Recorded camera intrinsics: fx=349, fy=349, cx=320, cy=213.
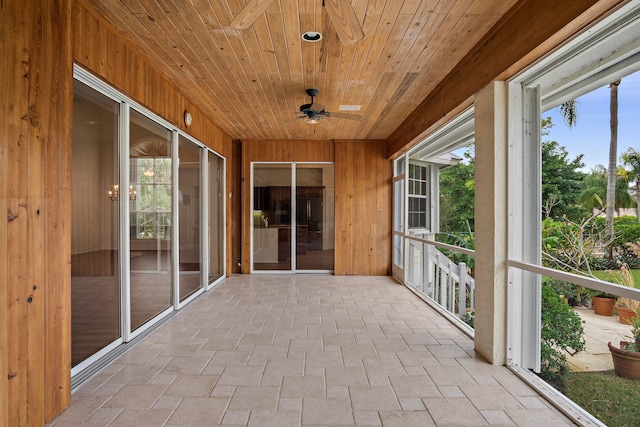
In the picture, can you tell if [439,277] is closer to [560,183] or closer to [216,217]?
[560,183]

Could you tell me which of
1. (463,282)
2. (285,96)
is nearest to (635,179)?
(463,282)

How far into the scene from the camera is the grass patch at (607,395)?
1970 mm

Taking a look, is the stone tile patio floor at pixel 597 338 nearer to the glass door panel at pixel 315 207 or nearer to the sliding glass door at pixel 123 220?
the sliding glass door at pixel 123 220

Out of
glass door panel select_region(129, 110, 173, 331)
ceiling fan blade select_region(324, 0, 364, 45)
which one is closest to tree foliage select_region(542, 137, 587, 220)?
ceiling fan blade select_region(324, 0, 364, 45)

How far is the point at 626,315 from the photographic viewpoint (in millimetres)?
1945

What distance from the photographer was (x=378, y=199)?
6.68 meters

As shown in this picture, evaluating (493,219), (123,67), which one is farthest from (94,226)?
(493,219)

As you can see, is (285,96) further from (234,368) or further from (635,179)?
(635,179)

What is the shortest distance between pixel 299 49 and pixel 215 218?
3.61 metres

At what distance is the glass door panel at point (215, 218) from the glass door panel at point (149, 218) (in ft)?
4.90

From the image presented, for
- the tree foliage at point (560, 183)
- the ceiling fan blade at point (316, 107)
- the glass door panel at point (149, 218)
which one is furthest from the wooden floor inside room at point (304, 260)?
the tree foliage at point (560, 183)

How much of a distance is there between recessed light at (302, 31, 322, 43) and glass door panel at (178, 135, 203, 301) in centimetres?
233

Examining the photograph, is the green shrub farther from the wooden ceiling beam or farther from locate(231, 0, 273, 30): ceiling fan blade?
locate(231, 0, 273, 30): ceiling fan blade

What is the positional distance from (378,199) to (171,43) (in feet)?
15.1
